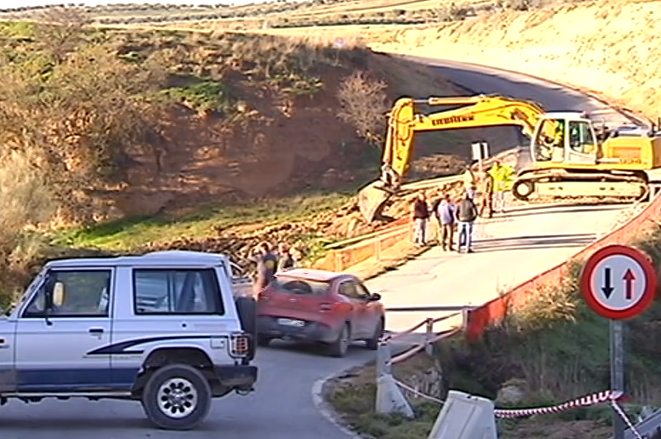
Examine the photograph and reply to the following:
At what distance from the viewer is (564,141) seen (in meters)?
40.9

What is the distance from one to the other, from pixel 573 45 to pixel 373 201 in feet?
155

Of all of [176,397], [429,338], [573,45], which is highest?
[573,45]

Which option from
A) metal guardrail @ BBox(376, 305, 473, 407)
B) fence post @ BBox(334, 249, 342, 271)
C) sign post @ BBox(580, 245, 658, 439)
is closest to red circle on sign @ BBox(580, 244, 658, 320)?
sign post @ BBox(580, 245, 658, 439)

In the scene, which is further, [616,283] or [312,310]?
[312,310]

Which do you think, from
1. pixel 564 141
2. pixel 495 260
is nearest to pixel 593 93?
pixel 564 141

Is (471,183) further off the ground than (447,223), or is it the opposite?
(471,183)

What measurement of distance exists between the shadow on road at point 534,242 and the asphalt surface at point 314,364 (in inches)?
1.0

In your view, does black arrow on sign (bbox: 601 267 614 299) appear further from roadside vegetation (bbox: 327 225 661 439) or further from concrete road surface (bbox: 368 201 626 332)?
concrete road surface (bbox: 368 201 626 332)

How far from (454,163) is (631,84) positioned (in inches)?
895

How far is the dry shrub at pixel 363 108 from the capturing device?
5944 cm

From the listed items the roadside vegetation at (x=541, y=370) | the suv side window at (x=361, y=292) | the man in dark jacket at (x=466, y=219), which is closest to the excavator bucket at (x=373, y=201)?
the man in dark jacket at (x=466, y=219)

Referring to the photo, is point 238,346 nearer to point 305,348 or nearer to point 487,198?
point 305,348

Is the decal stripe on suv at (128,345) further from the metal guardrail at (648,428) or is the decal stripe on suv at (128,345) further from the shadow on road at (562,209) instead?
the shadow on road at (562,209)

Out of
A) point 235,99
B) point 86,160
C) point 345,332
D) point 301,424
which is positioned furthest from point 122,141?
point 301,424
